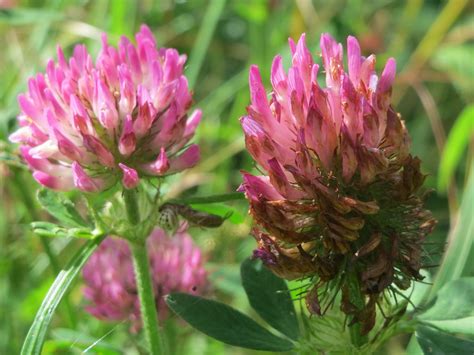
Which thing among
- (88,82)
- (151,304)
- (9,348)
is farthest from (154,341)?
(9,348)

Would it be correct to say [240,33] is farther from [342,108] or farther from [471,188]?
[342,108]

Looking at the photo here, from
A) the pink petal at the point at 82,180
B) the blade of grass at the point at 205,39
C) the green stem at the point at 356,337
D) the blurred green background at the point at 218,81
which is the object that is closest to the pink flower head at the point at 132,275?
the blurred green background at the point at 218,81

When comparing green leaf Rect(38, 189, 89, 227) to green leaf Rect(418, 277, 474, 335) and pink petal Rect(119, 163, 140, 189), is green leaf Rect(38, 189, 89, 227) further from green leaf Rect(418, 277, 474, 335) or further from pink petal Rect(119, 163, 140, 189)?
green leaf Rect(418, 277, 474, 335)

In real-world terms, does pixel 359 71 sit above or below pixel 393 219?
above

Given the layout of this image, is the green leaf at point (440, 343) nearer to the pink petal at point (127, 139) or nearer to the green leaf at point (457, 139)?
the pink petal at point (127, 139)

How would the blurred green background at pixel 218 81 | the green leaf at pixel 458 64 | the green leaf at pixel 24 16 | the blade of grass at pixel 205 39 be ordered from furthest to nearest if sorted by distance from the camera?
1. the green leaf at pixel 458 64
2. the blade of grass at pixel 205 39
3. the blurred green background at pixel 218 81
4. the green leaf at pixel 24 16
